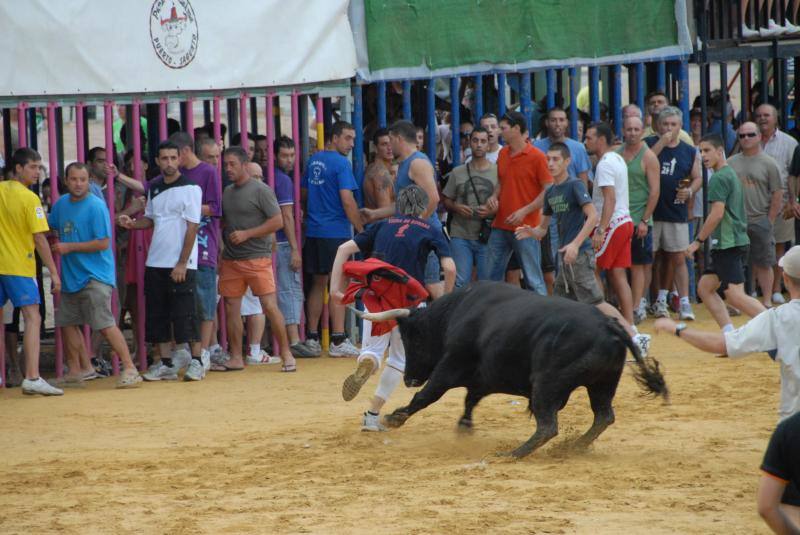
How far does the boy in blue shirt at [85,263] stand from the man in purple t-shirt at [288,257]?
1851mm

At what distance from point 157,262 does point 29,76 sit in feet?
6.27

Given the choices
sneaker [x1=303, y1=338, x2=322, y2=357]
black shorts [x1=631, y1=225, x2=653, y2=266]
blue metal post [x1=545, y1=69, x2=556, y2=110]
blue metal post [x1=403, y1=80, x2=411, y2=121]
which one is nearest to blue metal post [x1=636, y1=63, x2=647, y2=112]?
blue metal post [x1=545, y1=69, x2=556, y2=110]

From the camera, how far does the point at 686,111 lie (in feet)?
49.8

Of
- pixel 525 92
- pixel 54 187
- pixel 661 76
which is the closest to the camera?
pixel 54 187

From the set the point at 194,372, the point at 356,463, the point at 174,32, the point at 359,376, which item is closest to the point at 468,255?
the point at 194,372

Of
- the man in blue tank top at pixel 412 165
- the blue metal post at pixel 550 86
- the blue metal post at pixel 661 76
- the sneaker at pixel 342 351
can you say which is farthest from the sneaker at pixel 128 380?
the blue metal post at pixel 661 76

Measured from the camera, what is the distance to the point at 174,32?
11984 mm

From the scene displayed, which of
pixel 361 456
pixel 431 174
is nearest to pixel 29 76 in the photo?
pixel 431 174

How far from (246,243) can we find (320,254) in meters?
0.92

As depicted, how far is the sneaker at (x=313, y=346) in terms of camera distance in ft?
42.4

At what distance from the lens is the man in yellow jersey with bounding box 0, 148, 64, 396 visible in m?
11.0

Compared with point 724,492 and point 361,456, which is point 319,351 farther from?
point 724,492

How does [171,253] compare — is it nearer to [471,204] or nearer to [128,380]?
[128,380]

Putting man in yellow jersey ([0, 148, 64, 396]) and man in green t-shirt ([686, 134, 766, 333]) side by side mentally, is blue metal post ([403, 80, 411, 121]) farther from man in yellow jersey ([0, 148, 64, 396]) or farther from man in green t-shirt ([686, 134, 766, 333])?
man in yellow jersey ([0, 148, 64, 396])
